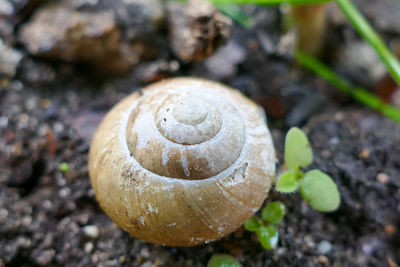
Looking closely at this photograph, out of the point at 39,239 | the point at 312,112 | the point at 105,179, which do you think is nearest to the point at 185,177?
the point at 105,179

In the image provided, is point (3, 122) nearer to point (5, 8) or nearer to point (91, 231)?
point (5, 8)

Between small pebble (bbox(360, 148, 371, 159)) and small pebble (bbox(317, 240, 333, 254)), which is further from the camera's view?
small pebble (bbox(360, 148, 371, 159))

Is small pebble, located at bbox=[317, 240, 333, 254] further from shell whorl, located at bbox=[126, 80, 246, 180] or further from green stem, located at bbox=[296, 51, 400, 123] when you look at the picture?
green stem, located at bbox=[296, 51, 400, 123]

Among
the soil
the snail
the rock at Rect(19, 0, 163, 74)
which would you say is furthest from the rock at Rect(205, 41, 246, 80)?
the snail

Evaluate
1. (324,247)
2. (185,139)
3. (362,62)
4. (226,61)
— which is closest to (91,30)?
(226,61)

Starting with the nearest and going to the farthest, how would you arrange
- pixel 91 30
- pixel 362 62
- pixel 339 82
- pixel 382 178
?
pixel 382 178 < pixel 91 30 < pixel 339 82 < pixel 362 62

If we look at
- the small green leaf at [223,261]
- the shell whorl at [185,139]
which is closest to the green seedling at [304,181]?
the shell whorl at [185,139]
